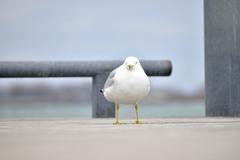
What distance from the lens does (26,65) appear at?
→ 8.63 m

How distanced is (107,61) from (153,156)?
5859mm

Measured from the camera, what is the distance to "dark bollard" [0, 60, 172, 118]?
8.50 metres

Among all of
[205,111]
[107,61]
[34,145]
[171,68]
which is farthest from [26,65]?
[34,145]

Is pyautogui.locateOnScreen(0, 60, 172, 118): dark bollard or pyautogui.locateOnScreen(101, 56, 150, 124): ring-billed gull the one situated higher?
pyautogui.locateOnScreen(0, 60, 172, 118): dark bollard

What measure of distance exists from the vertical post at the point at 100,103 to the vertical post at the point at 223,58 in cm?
139

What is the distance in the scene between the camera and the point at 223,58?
8266mm

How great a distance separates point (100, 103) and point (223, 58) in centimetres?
185

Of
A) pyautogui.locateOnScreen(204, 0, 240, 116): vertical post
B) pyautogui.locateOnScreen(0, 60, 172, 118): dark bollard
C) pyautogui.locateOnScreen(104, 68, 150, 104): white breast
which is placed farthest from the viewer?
pyautogui.locateOnScreen(0, 60, 172, 118): dark bollard

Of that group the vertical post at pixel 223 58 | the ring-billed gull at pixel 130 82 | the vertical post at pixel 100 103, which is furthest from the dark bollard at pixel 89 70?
the ring-billed gull at pixel 130 82

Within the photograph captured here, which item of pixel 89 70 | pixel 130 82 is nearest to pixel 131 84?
pixel 130 82

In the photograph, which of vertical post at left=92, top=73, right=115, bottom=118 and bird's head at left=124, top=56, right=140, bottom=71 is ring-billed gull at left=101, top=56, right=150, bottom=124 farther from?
vertical post at left=92, top=73, right=115, bottom=118

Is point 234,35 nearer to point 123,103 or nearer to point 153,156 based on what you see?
point 123,103

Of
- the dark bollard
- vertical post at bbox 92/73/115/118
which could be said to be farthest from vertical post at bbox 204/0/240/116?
vertical post at bbox 92/73/115/118

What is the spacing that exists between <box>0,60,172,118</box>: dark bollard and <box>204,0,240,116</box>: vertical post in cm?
69
